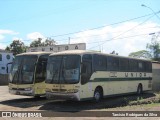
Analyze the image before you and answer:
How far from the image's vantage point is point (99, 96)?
21.1 m

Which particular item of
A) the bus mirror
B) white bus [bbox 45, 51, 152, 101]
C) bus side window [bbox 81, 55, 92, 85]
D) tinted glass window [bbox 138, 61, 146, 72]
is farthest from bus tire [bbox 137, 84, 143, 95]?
the bus mirror

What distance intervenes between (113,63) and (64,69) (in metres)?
5.18

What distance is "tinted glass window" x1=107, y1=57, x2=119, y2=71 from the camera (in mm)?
22319

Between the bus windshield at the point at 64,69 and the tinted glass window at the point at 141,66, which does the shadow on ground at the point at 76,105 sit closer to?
the bus windshield at the point at 64,69

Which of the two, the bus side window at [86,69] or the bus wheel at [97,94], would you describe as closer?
the bus side window at [86,69]

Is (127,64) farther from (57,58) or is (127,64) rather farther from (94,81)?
(57,58)

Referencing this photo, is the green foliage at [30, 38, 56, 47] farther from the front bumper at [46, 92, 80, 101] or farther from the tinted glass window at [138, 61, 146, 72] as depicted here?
the front bumper at [46, 92, 80, 101]

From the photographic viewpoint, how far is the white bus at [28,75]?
70.0 ft

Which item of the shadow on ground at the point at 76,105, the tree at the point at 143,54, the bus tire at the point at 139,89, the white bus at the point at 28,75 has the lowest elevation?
the shadow on ground at the point at 76,105

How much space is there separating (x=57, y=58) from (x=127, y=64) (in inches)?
306

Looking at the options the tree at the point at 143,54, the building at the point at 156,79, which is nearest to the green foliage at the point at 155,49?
the tree at the point at 143,54

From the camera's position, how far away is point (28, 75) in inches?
845

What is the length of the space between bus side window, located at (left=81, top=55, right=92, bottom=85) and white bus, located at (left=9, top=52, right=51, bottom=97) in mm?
3773

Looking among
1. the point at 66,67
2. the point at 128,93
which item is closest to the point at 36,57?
the point at 66,67
